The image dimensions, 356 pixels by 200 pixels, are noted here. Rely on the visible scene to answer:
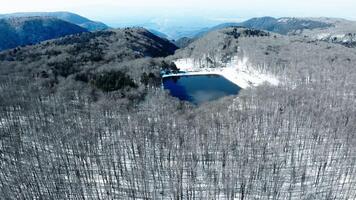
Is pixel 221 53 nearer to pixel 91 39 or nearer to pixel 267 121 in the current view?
pixel 91 39

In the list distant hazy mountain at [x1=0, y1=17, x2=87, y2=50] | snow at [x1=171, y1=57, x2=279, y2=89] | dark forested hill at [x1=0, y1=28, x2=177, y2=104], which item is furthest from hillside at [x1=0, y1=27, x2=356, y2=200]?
distant hazy mountain at [x1=0, y1=17, x2=87, y2=50]

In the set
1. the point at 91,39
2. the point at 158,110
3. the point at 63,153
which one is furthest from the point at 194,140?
the point at 91,39

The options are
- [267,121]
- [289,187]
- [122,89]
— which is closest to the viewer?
[289,187]

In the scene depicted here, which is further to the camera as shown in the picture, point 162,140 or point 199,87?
point 199,87

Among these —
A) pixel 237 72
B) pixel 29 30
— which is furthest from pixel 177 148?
pixel 29 30

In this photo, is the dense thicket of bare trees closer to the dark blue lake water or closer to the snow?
the dark blue lake water

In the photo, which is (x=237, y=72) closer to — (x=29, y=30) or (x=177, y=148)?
(x=177, y=148)
